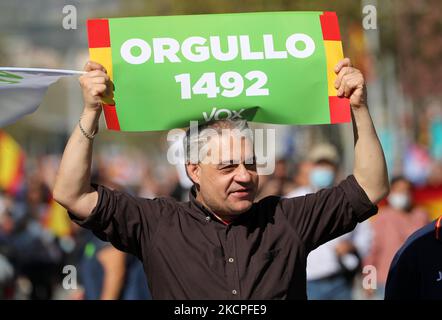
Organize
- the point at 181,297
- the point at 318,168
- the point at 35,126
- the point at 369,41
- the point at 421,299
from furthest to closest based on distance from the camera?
the point at 35,126
the point at 369,41
the point at 318,168
the point at 421,299
the point at 181,297

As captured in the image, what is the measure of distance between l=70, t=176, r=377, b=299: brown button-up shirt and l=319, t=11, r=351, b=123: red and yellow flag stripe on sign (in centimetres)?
28

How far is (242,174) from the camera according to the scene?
417 centimetres

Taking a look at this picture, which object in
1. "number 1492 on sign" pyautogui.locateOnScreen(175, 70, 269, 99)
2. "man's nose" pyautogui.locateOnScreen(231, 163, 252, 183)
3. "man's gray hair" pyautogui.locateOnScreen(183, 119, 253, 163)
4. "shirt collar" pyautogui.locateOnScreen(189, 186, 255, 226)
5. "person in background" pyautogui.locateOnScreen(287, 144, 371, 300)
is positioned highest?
"number 1492 on sign" pyautogui.locateOnScreen(175, 70, 269, 99)

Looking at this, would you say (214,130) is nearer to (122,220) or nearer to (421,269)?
(122,220)

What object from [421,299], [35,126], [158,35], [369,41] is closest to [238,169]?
[158,35]

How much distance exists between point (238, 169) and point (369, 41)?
23025 mm

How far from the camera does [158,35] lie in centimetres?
423

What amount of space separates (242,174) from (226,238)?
0.91ft

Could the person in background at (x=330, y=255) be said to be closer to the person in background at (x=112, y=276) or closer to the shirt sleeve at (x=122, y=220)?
the person in background at (x=112, y=276)

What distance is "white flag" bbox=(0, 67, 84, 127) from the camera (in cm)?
435

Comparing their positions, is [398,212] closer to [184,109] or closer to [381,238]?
[381,238]

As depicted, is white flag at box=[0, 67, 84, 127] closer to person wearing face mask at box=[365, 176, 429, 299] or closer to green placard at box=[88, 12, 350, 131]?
green placard at box=[88, 12, 350, 131]

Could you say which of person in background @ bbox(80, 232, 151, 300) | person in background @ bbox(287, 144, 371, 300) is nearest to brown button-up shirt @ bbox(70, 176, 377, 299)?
person in background @ bbox(80, 232, 151, 300)

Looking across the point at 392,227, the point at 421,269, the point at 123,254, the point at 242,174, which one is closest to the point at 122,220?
the point at 242,174
